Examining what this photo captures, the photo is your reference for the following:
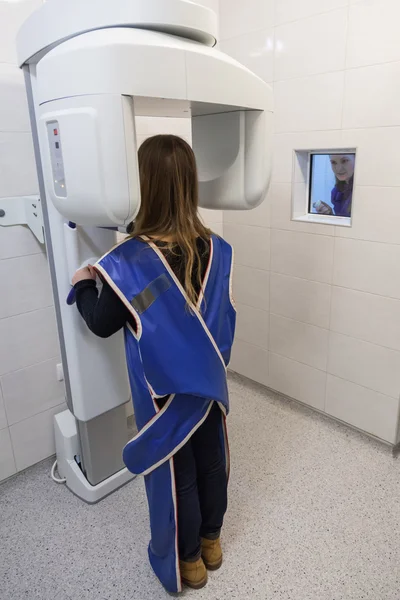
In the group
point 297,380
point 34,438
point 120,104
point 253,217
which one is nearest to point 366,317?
point 297,380

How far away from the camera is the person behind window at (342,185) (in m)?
2.00

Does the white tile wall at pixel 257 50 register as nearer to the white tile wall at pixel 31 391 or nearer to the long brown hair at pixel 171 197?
the long brown hair at pixel 171 197

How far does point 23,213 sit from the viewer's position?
1.70 m

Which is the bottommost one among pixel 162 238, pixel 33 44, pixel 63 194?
pixel 162 238

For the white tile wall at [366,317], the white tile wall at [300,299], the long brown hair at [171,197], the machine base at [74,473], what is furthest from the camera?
the white tile wall at [300,299]

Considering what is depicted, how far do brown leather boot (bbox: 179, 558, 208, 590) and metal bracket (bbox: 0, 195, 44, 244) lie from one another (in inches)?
49.8

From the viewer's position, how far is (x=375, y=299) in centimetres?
195

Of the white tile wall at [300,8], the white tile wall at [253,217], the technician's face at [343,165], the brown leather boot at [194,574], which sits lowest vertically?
the brown leather boot at [194,574]

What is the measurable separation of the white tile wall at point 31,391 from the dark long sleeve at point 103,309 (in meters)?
0.76

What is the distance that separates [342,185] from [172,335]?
1.31m

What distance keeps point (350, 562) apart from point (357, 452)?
615mm

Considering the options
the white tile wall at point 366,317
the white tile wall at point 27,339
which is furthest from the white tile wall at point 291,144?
the white tile wall at point 27,339

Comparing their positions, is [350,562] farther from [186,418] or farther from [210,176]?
[210,176]

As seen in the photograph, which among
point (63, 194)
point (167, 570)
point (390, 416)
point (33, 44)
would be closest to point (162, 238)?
point (63, 194)
